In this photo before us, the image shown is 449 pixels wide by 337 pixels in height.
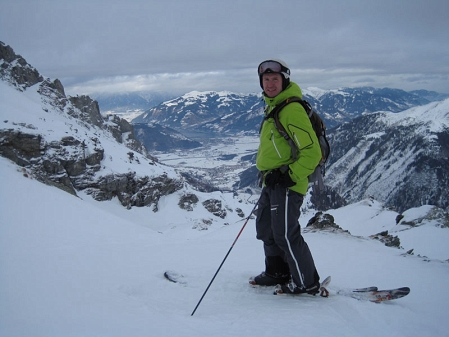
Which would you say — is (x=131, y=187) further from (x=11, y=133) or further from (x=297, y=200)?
(x=297, y=200)

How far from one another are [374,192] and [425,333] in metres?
212

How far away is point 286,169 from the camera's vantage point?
4785 mm

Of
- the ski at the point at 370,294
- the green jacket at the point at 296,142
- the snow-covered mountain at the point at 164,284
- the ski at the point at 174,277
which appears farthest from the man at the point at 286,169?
the ski at the point at 174,277

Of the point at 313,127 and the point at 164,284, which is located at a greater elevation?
the point at 313,127

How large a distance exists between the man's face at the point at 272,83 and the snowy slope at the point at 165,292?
3530 millimetres

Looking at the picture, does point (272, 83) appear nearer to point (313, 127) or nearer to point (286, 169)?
point (313, 127)

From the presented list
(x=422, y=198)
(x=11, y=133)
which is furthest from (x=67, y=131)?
(x=422, y=198)

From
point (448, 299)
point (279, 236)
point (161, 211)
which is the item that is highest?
point (279, 236)

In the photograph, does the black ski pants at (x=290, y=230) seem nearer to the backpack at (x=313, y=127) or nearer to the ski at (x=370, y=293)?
the ski at (x=370, y=293)

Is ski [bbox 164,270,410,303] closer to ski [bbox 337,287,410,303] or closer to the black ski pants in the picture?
ski [bbox 337,287,410,303]

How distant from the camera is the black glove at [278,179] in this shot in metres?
4.69

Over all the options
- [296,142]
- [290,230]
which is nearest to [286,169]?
[296,142]

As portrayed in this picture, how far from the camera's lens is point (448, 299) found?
5.85 meters

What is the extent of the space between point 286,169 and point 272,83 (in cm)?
149
